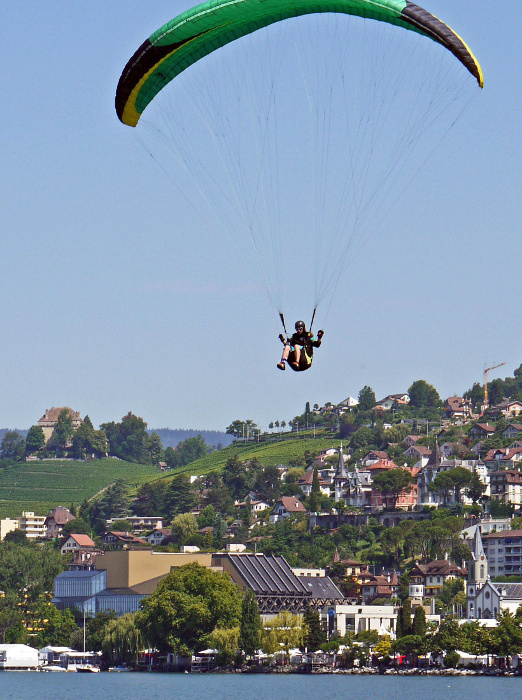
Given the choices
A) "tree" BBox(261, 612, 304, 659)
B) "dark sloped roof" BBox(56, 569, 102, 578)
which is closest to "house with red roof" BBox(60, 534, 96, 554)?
"dark sloped roof" BBox(56, 569, 102, 578)

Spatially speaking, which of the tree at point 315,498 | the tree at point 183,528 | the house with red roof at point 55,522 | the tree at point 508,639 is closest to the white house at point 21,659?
the tree at point 508,639

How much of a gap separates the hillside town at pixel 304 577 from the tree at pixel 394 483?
22cm

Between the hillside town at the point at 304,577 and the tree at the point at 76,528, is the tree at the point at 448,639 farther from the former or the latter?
the tree at the point at 76,528

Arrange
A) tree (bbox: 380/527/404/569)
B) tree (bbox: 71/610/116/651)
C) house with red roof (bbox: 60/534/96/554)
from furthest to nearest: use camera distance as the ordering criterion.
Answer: house with red roof (bbox: 60/534/96/554)
tree (bbox: 380/527/404/569)
tree (bbox: 71/610/116/651)

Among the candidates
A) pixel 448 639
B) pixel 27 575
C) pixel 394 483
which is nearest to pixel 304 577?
pixel 27 575

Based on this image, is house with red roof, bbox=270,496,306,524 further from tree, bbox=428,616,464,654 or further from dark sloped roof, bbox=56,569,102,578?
tree, bbox=428,616,464,654

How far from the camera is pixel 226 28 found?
3055 centimetres

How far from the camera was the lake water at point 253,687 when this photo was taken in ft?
235

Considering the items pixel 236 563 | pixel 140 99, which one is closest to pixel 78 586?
pixel 236 563

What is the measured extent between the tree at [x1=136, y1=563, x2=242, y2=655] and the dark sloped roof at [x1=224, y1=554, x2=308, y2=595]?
17.2 metres

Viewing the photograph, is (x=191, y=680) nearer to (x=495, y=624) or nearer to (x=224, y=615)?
(x=224, y=615)

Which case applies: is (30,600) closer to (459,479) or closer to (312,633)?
(312,633)

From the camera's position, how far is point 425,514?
6678 inches

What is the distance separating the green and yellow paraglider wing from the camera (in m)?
29.8
